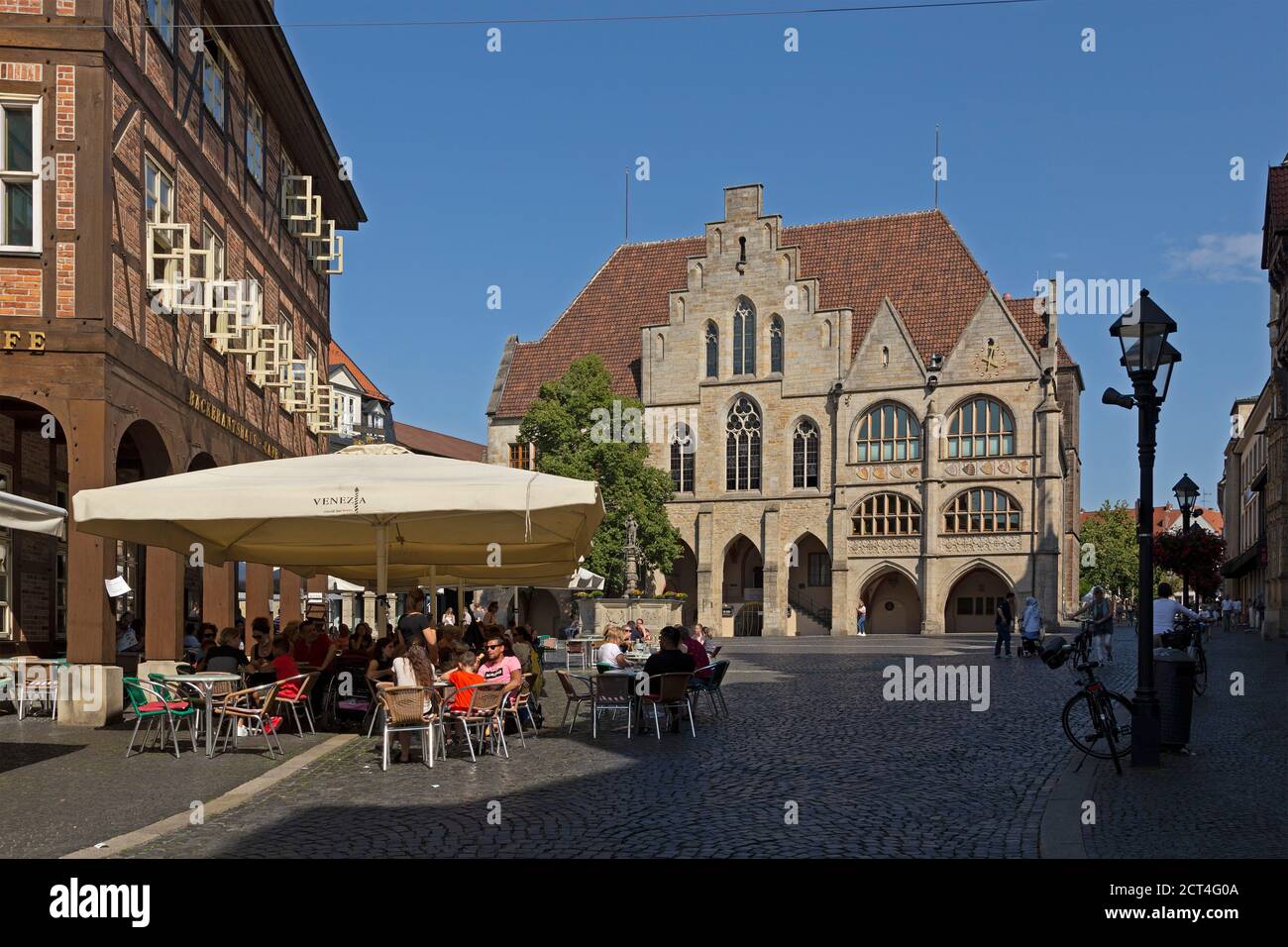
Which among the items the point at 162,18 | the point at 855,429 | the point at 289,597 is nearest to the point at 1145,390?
the point at 162,18

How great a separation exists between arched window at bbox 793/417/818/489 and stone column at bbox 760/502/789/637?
196 centimetres

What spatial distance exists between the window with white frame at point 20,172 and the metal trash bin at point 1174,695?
12551 millimetres

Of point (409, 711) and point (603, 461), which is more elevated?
point (603, 461)

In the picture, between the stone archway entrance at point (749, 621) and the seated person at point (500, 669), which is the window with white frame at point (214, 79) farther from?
the stone archway entrance at point (749, 621)

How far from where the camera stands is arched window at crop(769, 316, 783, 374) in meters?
60.0

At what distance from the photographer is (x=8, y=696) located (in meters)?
14.8

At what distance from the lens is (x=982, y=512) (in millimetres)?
54750

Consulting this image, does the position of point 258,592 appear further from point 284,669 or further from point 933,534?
point 933,534

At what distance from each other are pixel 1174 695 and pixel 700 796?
4.81 metres

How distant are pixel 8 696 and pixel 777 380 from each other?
47150 millimetres

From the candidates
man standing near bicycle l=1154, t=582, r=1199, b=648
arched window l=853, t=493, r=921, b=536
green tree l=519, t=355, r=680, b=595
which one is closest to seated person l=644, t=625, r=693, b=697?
man standing near bicycle l=1154, t=582, r=1199, b=648

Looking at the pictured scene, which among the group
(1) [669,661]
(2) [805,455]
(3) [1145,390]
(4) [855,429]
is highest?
(4) [855,429]

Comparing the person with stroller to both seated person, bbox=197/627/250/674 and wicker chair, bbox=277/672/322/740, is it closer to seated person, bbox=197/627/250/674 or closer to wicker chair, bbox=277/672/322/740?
wicker chair, bbox=277/672/322/740
